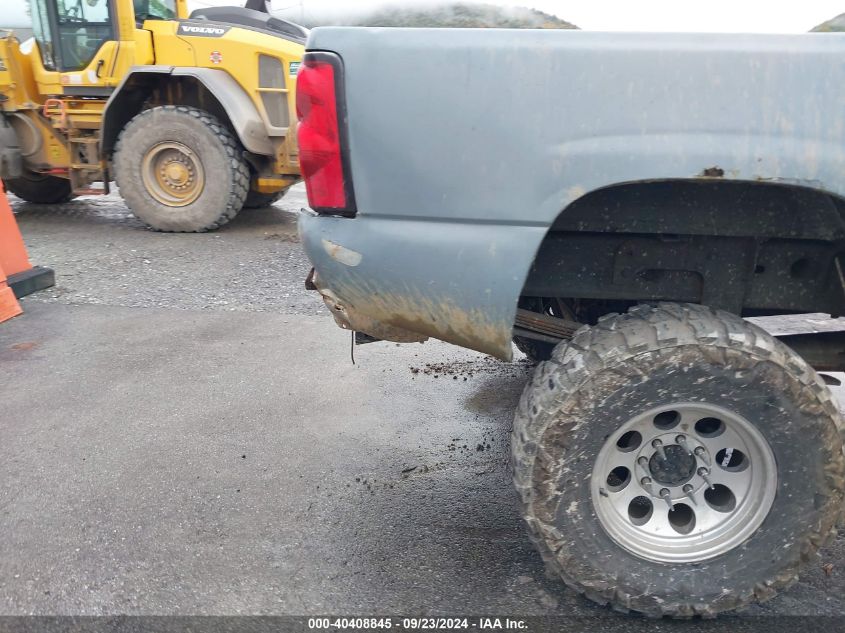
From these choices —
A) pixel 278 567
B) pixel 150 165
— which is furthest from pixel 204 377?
pixel 150 165

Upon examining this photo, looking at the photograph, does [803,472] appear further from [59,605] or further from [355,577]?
[59,605]

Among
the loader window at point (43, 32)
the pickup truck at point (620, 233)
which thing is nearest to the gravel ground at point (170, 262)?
the loader window at point (43, 32)

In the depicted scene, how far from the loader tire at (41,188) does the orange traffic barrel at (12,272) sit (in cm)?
501

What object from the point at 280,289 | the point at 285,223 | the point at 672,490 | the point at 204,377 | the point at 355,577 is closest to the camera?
the point at 672,490

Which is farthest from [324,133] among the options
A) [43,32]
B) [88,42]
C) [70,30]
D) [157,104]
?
[43,32]

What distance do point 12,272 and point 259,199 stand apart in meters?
4.64

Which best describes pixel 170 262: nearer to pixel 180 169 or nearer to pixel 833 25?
pixel 180 169

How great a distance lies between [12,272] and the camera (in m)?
5.06

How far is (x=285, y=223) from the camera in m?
8.77

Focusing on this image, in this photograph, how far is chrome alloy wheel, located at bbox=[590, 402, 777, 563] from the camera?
204 cm

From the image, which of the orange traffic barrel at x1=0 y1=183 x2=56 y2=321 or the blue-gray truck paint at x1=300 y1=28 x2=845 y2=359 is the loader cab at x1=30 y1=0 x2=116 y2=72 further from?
the blue-gray truck paint at x1=300 y1=28 x2=845 y2=359

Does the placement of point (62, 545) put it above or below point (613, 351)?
below

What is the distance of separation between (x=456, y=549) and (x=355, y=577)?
406mm

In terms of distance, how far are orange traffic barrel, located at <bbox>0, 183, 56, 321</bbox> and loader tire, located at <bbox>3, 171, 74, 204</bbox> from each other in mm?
5013
